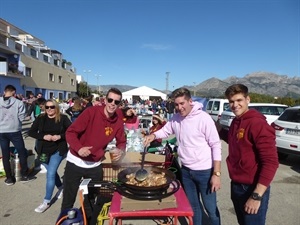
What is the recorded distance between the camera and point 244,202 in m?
2.31

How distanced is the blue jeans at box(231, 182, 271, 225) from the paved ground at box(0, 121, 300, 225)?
1.80 metres

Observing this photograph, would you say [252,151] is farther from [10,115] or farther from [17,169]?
[17,169]

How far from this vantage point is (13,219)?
155 inches

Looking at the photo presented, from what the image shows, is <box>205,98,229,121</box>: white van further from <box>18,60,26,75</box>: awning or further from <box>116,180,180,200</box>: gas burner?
<box>18,60,26,75</box>: awning

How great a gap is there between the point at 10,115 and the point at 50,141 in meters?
1.66

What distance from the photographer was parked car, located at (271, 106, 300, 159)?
695 cm

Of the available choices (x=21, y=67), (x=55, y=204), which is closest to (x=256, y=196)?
(x=55, y=204)

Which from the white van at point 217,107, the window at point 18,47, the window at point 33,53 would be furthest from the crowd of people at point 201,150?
the window at point 33,53

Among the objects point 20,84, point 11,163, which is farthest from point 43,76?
point 11,163

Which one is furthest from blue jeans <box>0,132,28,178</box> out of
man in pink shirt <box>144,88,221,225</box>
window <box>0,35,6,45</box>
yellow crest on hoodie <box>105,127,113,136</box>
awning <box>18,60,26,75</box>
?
awning <box>18,60,26,75</box>

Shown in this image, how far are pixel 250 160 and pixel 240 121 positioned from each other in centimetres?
37

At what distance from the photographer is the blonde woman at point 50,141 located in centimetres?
427

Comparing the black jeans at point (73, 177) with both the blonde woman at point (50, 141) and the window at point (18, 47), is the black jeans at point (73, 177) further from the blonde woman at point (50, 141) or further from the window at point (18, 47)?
the window at point (18, 47)

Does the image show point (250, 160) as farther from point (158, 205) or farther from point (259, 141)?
point (158, 205)
